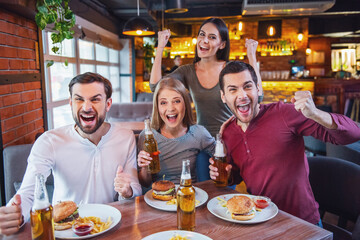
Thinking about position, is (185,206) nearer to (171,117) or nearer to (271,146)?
(271,146)

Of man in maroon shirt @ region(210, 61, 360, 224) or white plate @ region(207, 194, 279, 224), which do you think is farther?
man in maroon shirt @ region(210, 61, 360, 224)

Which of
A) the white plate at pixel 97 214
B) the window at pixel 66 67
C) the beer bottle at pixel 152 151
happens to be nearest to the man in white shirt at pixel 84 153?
the beer bottle at pixel 152 151

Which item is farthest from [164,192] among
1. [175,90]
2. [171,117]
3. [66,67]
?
[66,67]

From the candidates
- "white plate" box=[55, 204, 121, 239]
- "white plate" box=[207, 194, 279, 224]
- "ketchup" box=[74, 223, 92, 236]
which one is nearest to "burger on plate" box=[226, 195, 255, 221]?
"white plate" box=[207, 194, 279, 224]

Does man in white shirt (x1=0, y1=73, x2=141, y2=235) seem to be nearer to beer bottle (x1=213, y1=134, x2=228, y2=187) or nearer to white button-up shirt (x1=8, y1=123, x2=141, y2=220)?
white button-up shirt (x1=8, y1=123, x2=141, y2=220)

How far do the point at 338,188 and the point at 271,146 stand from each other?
50cm

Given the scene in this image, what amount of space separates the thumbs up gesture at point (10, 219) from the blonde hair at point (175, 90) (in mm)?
997

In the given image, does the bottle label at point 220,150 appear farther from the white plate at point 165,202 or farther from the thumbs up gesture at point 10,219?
the thumbs up gesture at point 10,219

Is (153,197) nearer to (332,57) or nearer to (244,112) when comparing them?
(244,112)

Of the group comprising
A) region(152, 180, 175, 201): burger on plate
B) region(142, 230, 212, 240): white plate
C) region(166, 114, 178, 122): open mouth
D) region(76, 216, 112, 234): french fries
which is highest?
region(166, 114, 178, 122): open mouth

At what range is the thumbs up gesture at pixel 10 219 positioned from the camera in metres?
1.14

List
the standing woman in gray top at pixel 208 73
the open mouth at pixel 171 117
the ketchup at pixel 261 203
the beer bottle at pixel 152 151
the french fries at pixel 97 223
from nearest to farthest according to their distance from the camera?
the french fries at pixel 97 223 < the ketchup at pixel 261 203 < the beer bottle at pixel 152 151 < the open mouth at pixel 171 117 < the standing woman in gray top at pixel 208 73

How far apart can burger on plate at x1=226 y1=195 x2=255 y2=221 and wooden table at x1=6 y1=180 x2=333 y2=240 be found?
0.11ft

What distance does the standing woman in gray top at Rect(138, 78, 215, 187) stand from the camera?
1.91m
